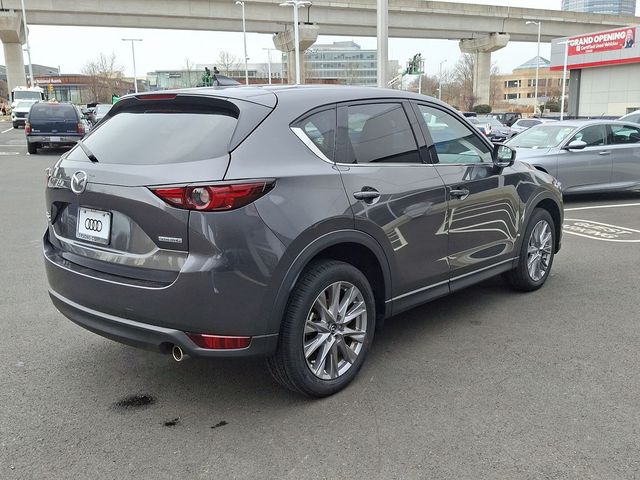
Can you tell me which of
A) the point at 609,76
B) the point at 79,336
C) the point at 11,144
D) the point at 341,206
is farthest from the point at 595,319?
the point at 609,76

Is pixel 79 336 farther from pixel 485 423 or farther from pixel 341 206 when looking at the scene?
pixel 485 423

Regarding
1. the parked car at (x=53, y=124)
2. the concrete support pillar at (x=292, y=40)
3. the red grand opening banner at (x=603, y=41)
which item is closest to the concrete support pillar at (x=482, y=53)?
the concrete support pillar at (x=292, y=40)

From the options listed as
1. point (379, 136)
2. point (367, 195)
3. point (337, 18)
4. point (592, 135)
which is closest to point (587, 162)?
point (592, 135)

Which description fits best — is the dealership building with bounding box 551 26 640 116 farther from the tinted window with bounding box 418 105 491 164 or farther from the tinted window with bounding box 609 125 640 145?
the tinted window with bounding box 418 105 491 164

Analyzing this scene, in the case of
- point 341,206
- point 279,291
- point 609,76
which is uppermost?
point 609,76

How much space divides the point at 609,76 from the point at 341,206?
4114cm

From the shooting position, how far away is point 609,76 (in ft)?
127

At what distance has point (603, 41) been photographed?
3819 centimetres

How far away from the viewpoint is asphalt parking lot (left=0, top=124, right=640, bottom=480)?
9.50 feet

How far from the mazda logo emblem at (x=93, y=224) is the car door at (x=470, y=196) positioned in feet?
7.39

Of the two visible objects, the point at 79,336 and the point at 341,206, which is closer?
the point at 341,206

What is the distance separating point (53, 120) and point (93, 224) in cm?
1965

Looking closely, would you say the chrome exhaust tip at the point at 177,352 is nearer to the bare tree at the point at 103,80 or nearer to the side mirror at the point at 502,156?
the side mirror at the point at 502,156

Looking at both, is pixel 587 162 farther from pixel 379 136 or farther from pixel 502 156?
pixel 379 136
